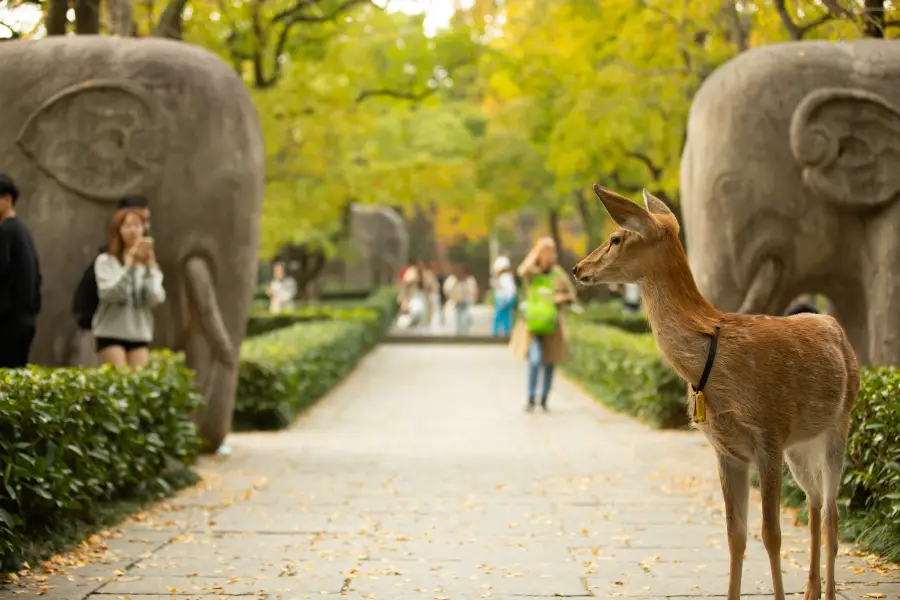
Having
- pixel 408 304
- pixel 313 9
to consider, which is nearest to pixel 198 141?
pixel 313 9

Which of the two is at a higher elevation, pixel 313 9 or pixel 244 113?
pixel 313 9

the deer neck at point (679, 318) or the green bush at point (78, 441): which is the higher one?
the deer neck at point (679, 318)

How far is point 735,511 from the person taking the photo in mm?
4637

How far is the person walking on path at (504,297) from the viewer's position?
1003 inches

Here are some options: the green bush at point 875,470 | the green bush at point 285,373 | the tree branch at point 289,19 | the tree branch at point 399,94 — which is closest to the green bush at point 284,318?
the tree branch at point 399,94

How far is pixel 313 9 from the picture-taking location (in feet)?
57.2

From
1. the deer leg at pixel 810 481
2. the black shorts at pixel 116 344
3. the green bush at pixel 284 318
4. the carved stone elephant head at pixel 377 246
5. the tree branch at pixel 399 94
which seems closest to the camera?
the deer leg at pixel 810 481

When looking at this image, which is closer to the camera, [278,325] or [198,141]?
[198,141]

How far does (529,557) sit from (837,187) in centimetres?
344

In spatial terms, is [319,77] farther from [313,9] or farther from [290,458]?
[290,458]

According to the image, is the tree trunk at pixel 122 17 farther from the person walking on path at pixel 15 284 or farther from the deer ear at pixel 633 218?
the deer ear at pixel 633 218

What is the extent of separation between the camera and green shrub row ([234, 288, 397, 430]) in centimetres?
1255

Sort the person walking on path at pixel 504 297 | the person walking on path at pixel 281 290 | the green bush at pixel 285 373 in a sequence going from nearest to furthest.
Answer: the green bush at pixel 285 373 < the person walking on path at pixel 504 297 < the person walking on path at pixel 281 290

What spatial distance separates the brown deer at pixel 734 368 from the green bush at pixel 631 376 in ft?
23.9
